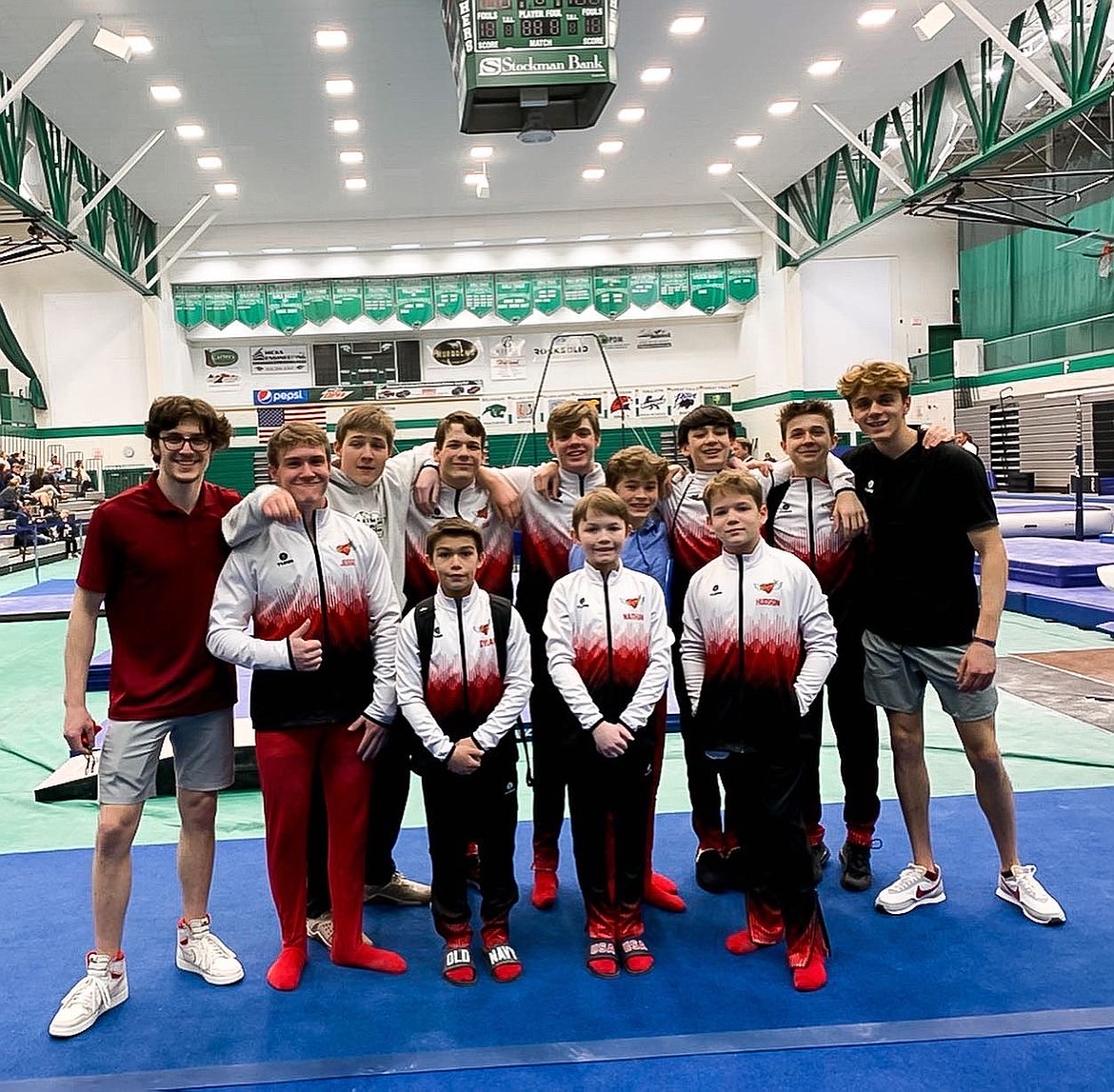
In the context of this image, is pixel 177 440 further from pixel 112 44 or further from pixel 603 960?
pixel 112 44

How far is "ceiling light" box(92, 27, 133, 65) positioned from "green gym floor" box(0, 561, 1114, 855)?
8.03m

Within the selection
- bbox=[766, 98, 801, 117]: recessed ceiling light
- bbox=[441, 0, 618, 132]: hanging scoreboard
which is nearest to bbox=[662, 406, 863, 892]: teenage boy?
bbox=[441, 0, 618, 132]: hanging scoreboard

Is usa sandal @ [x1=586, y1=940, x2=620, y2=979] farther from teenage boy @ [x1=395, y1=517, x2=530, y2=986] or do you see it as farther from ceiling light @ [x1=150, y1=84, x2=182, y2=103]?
ceiling light @ [x1=150, y1=84, x2=182, y2=103]

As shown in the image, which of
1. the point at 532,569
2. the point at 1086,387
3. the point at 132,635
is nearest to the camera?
the point at 132,635

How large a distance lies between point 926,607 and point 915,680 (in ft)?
A: 0.88

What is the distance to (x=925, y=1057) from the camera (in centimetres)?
241

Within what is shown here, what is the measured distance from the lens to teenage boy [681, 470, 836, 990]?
287 centimetres

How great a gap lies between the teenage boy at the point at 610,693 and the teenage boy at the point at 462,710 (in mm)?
176

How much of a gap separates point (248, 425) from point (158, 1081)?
22.4 metres

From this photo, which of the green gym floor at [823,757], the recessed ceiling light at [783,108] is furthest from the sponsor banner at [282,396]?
the green gym floor at [823,757]

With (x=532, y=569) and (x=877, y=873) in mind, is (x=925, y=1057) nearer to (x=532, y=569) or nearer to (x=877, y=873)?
(x=877, y=873)

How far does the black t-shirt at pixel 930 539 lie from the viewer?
310cm

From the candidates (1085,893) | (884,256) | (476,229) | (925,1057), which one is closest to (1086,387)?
(884,256)

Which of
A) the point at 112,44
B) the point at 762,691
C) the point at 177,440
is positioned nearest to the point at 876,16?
the point at 112,44
